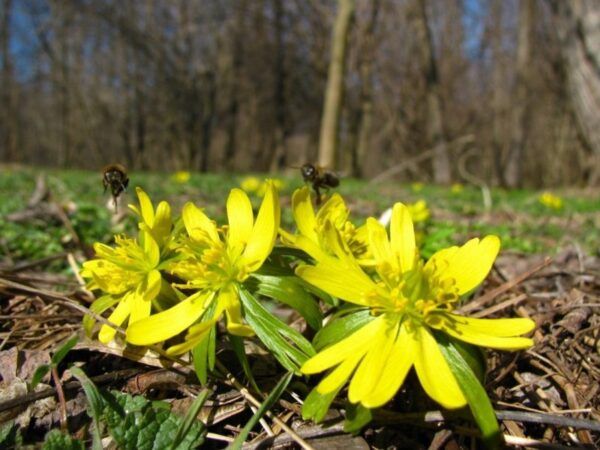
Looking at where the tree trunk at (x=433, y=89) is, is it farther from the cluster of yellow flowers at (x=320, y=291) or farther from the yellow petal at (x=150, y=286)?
the yellow petal at (x=150, y=286)

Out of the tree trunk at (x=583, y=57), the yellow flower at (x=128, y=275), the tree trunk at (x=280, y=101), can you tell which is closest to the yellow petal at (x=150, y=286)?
the yellow flower at (x=128, y=275)

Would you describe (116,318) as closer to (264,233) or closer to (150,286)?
(150,286)

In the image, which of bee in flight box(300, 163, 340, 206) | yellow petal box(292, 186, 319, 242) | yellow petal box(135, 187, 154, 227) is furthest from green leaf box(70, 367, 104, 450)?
bee in flight box(300, 163, 340, 206)

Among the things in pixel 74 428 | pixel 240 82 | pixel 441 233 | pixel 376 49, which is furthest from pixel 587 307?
pixel 240 82

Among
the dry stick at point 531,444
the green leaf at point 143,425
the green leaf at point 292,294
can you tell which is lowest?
the dry stick at point 531,444

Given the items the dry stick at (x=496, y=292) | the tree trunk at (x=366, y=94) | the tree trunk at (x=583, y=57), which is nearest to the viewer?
the dry stick at (x=496, y=292)

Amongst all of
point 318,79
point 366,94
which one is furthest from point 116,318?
point 318,79

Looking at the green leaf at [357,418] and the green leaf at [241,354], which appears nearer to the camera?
the green leaf at [357,418]

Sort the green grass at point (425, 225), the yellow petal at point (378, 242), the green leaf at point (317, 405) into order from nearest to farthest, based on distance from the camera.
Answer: the green leaf at point (317, 405)
the yellow petal at point (378, 242)
the green grass at point (425, 225)
